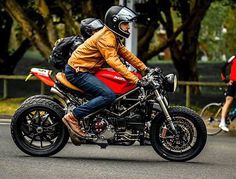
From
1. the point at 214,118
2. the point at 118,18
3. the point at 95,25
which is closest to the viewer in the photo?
the point at 118,18

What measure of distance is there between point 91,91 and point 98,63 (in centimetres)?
35

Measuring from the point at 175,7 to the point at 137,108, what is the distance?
1638 centimetres

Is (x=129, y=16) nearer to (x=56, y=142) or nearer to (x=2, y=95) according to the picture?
(x=56, y=142)

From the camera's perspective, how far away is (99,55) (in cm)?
891

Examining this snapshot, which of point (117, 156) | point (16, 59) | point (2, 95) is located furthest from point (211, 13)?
point (117, 156)

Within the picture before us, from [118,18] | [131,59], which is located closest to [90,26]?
[131,59]

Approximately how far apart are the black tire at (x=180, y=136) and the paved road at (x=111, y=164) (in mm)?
127

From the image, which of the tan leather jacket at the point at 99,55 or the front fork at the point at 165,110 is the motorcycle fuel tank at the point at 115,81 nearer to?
the tan leather jacket at the point at 99,55

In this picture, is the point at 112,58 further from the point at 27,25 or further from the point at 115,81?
the point at 27,25

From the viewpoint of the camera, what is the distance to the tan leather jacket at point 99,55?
8.76m

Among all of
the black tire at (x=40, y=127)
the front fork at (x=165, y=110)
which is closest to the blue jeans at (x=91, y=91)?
the black tire at (x=40, y=127)

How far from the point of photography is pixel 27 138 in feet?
30.5

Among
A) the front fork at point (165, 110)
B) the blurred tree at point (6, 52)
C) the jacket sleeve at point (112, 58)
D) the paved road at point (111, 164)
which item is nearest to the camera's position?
the paved road at point (111, 164)

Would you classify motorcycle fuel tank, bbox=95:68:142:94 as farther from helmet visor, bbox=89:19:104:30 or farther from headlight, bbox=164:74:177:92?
helmet visor, bbox=89:19:104:30
